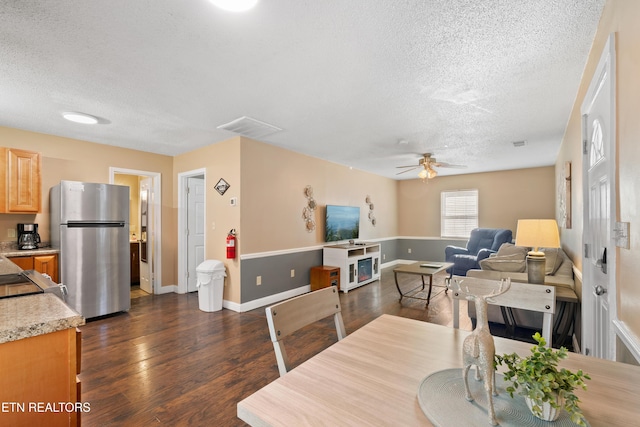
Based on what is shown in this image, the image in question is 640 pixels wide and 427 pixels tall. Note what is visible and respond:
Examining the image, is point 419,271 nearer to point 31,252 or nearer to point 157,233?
point 157,233

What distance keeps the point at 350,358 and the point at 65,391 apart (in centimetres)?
108

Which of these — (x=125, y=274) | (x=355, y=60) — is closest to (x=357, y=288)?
(x=125, y=274)

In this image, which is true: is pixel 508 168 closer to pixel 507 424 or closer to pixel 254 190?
pixel 254 190

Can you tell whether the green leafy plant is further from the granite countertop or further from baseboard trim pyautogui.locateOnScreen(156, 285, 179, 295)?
baseboard trim pyautogui.locateOnScreen(156, 285, 179, 295)

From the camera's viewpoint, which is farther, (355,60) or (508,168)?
(508,168)

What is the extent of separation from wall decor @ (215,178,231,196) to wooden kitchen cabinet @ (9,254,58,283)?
201 cm

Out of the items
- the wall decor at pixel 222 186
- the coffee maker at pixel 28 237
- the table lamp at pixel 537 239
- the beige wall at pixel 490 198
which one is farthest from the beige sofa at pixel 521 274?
the coffee maker at pixel 28 237

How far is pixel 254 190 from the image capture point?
13.5ft

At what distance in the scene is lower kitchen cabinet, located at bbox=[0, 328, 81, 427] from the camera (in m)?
0.98

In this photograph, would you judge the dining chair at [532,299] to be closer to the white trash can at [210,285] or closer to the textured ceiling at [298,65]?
the textured ceiling at [298,65]

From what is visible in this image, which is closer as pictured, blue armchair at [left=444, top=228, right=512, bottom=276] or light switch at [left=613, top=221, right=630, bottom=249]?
light switch at [left=613, top=221, right=630, bottom=249]

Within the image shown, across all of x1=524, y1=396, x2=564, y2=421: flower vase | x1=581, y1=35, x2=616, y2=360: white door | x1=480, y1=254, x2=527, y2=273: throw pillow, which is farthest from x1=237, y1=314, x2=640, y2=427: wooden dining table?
x1=480, y1=254, x2=527, y2=273: throw pillow

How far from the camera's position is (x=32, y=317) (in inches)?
42.5

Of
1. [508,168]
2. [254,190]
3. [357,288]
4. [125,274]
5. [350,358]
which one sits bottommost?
[357,288]
